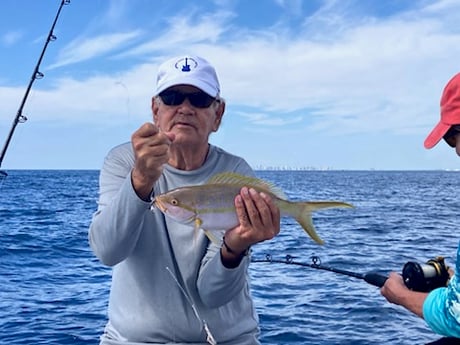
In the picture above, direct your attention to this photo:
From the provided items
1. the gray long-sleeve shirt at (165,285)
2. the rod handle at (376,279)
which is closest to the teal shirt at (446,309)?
the rod handle at (376,279)

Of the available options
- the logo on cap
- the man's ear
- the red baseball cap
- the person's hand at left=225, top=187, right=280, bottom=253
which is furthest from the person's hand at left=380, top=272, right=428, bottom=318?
the logo on cap

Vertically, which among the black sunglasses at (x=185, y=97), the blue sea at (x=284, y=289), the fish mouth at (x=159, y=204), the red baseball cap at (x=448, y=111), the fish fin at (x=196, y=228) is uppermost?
the black sunglasses at (x=185, y=97)

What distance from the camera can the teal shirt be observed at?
10.3ft

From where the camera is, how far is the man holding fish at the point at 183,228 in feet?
10.5

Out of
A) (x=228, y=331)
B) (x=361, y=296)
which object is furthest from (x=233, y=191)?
(x=361, y=296)

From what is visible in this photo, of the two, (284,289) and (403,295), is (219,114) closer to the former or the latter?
(403,295)

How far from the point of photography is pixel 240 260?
3332mm

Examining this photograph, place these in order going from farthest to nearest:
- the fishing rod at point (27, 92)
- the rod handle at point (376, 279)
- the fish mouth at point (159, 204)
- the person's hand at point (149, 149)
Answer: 1. the fishing rod at point (27, 92)
2. the rod handle at point (376, 279)
3. the fish mouth at point (159, 204)
4. the person's hand at point (149, 149)

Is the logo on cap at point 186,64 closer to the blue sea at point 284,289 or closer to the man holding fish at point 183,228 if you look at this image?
the man holding fish at point 183,228

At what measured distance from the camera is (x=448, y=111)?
3178 millimetres

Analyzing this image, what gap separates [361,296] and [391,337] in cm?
214

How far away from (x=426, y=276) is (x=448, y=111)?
124 cm

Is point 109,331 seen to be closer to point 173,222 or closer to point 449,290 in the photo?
point 173,222

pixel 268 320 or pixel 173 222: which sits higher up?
pixel 173 222
